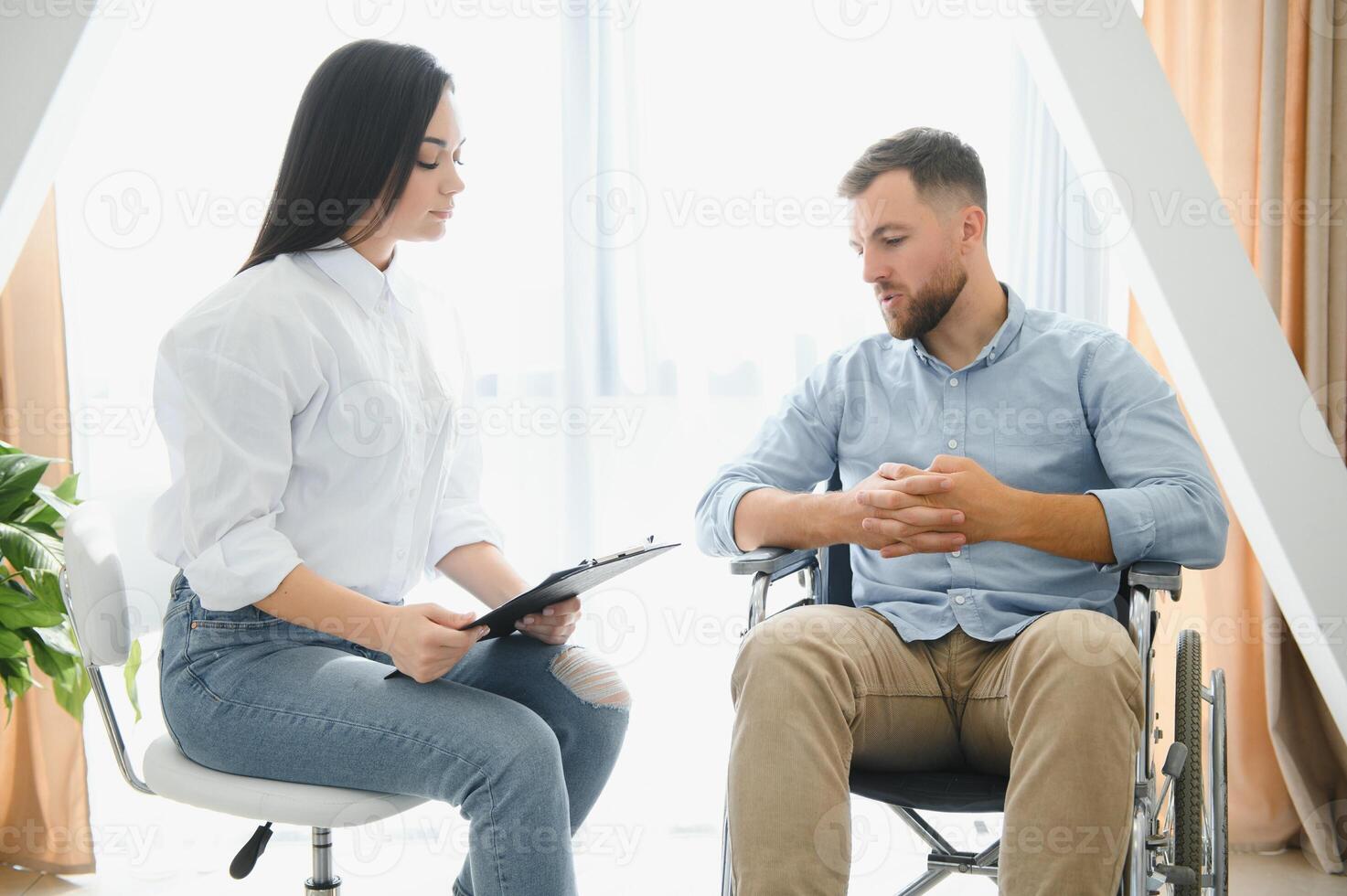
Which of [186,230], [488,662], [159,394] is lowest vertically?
[488,662]

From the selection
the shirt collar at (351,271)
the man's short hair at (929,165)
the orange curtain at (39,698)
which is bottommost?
the orange curtain at (39,698)

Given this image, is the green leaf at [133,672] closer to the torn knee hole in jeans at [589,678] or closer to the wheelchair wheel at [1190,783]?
the torn knee hole in jeans at [589,678]

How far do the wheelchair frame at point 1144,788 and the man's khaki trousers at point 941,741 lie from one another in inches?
2.0

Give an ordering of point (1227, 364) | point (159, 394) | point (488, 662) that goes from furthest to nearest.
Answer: point (1227, 364), point (488, 662), point (159, 394)

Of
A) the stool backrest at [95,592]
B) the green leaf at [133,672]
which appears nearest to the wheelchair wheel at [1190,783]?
the stool backrest at [95,592]

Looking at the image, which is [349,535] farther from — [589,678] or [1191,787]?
[1191,787]

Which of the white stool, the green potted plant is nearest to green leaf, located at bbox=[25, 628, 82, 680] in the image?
the green potted plant

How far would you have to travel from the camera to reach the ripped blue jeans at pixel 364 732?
1.24 metres

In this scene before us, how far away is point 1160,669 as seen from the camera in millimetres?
2449

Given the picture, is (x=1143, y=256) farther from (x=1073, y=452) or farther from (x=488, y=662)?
(x=488, y=662)

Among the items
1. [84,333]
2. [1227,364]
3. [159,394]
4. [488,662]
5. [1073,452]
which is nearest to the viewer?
[159,394]

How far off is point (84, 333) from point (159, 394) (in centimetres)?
129

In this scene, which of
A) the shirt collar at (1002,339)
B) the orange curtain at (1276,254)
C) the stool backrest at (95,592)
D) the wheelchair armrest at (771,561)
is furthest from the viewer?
the orange curtain at (1276,254)

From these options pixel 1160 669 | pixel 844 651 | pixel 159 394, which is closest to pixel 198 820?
pixel 159 394
